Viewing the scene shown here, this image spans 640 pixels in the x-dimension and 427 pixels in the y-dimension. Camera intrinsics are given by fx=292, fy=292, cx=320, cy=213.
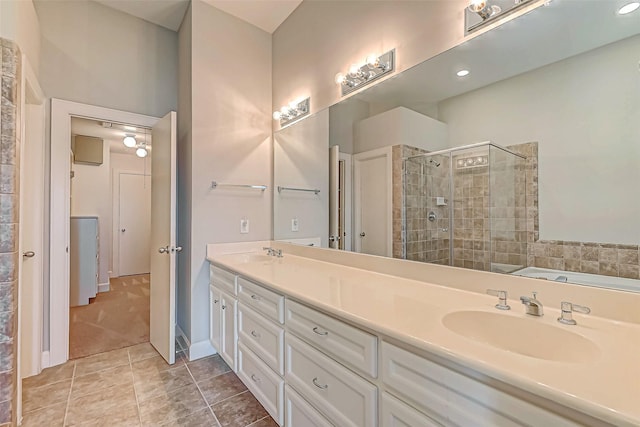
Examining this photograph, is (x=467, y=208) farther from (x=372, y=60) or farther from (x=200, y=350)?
(x=200, y=350)

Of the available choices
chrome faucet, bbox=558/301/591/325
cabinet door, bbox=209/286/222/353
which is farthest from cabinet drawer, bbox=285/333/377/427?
cabinet door, bbox=209/286/222/353

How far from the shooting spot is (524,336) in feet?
3.28

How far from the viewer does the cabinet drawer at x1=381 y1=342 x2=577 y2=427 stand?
2.19ft

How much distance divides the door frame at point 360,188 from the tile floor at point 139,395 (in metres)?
1.21

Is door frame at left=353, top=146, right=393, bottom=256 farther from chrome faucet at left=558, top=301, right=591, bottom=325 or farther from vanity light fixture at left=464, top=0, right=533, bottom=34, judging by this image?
Answer: chrome faucet at left=558, top=301, right=591, bottom=325

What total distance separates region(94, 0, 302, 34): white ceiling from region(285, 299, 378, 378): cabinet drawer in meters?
2.43

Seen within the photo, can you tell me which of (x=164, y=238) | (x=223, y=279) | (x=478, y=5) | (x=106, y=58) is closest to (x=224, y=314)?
(x=223, y=279)

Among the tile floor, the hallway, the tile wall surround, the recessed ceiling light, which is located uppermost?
the recessed ceiling light

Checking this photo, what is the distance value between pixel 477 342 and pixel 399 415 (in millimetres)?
344

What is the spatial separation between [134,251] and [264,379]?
5.05 metres

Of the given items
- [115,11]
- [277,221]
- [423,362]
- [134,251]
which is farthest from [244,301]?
[134,251]

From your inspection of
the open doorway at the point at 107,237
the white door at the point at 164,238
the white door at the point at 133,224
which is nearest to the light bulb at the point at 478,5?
the white door at the point at 164,238

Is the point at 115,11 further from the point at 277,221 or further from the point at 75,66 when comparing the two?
the point at 277,221

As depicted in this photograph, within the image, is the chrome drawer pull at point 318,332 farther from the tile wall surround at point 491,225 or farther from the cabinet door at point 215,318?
the cabinet door at point 215,318
